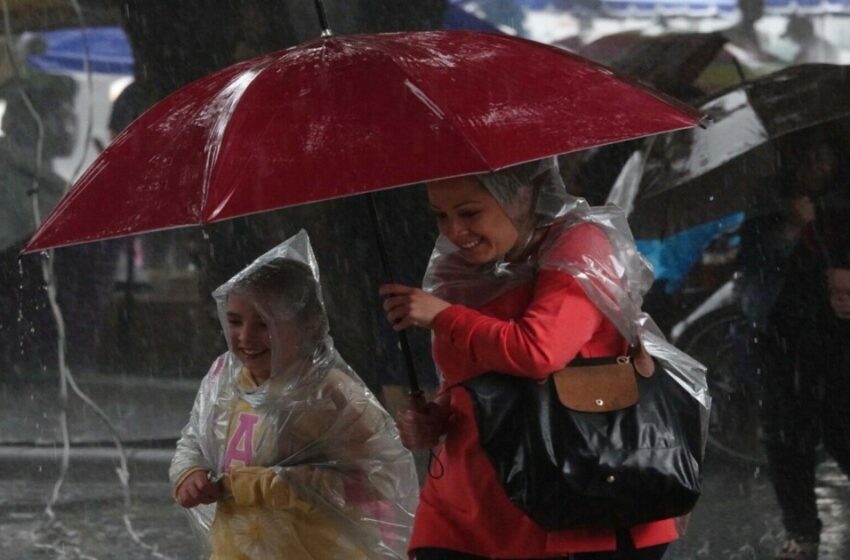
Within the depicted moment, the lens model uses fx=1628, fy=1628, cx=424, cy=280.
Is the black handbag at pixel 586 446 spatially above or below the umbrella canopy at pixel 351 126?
below

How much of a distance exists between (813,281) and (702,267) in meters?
0.51

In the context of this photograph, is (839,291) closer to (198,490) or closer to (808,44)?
(808,44)

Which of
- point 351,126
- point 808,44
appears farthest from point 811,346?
point 351,126

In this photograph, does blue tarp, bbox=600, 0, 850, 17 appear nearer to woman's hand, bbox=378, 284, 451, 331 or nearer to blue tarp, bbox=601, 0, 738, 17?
blue tarp, bbox=601, 0, 738, 17

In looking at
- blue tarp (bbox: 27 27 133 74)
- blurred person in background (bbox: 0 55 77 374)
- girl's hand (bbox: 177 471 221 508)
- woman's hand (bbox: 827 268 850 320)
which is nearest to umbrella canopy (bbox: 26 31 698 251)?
girl's hand (bbox: 177 471 221 508)

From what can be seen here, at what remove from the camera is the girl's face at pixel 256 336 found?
4.03 m

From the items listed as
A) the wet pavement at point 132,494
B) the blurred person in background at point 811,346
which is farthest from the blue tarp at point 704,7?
the wet pavement at point 132,494

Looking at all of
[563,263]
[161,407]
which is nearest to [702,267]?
[161,407]

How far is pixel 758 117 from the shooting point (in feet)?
20.7

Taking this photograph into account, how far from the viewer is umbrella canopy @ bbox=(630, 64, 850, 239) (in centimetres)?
629

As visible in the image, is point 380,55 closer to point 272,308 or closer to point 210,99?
point 210,99

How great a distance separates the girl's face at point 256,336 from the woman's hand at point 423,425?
0.55 meters

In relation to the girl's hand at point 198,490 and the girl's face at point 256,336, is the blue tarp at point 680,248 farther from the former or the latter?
the girl's hand at point 198,490

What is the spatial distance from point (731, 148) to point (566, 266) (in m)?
3.15
